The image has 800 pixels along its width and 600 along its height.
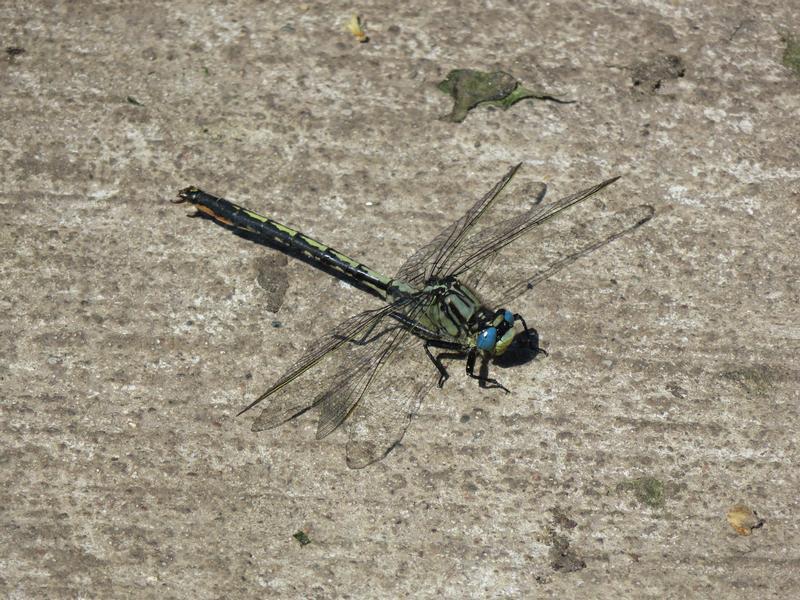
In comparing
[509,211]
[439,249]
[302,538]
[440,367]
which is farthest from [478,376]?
[302,538]

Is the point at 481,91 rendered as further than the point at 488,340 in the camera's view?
Yes

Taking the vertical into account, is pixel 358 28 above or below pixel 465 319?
above

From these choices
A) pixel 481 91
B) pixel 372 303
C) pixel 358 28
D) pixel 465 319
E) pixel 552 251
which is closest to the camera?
pixel 465 319

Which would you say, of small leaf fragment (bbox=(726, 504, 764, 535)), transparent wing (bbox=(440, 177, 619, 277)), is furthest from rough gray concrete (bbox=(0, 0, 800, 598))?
transparent wing (bbox=(440, 177, 619, 277))

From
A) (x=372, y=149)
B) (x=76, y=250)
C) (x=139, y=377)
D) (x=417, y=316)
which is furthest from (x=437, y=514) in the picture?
(x=76, y=250)

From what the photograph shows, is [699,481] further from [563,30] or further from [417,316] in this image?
[563,30]

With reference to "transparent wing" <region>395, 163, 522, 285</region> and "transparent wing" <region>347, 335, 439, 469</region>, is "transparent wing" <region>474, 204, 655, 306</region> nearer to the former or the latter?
"transparent wing" <region>395, 163, 522, 285</region>

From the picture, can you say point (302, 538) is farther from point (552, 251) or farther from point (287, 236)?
point (552, 251)
